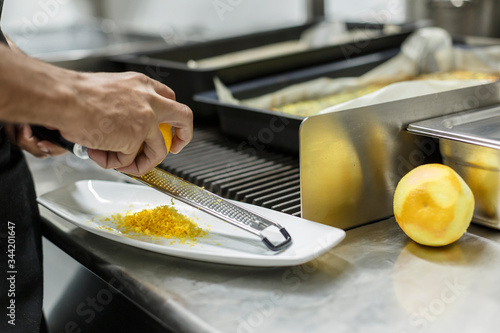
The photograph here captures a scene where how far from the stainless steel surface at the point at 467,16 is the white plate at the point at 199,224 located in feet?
4.49

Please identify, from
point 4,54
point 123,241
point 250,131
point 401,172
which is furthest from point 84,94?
point 250,131

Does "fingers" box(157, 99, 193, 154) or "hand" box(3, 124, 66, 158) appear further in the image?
"hand" box(3, 124, 66, 158)

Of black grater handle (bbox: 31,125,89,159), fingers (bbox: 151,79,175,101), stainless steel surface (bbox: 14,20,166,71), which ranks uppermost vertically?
fingers (bbox: 151,79,175,101)

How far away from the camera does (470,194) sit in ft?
2.86

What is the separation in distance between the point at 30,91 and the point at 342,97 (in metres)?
1.08

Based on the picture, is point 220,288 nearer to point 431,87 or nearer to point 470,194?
point 470,194

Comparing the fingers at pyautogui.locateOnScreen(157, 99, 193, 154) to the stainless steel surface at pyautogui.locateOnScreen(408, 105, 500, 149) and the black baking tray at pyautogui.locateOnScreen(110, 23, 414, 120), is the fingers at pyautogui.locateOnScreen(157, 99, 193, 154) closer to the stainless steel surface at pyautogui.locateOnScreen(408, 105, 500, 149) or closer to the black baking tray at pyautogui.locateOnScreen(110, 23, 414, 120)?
the stainless steel surface at pyautogui.locateOnScreen(408, 105, 500, 149)

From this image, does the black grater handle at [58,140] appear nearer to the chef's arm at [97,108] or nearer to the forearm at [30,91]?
the chef's arm at [97,108]

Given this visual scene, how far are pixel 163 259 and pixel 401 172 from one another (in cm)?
46

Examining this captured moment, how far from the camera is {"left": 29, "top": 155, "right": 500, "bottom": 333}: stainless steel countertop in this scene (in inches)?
27.8

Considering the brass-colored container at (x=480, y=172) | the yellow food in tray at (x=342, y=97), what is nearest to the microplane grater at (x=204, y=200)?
the brass-colored container at (x=480, y=172)

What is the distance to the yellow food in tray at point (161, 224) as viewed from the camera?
90cm

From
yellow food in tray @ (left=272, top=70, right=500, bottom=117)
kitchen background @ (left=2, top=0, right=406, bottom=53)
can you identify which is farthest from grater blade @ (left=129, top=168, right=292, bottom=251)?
kitchen background @ (left=2, top=0, right=406, bottom=53)

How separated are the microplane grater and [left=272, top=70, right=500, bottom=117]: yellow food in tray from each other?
0.61 m
